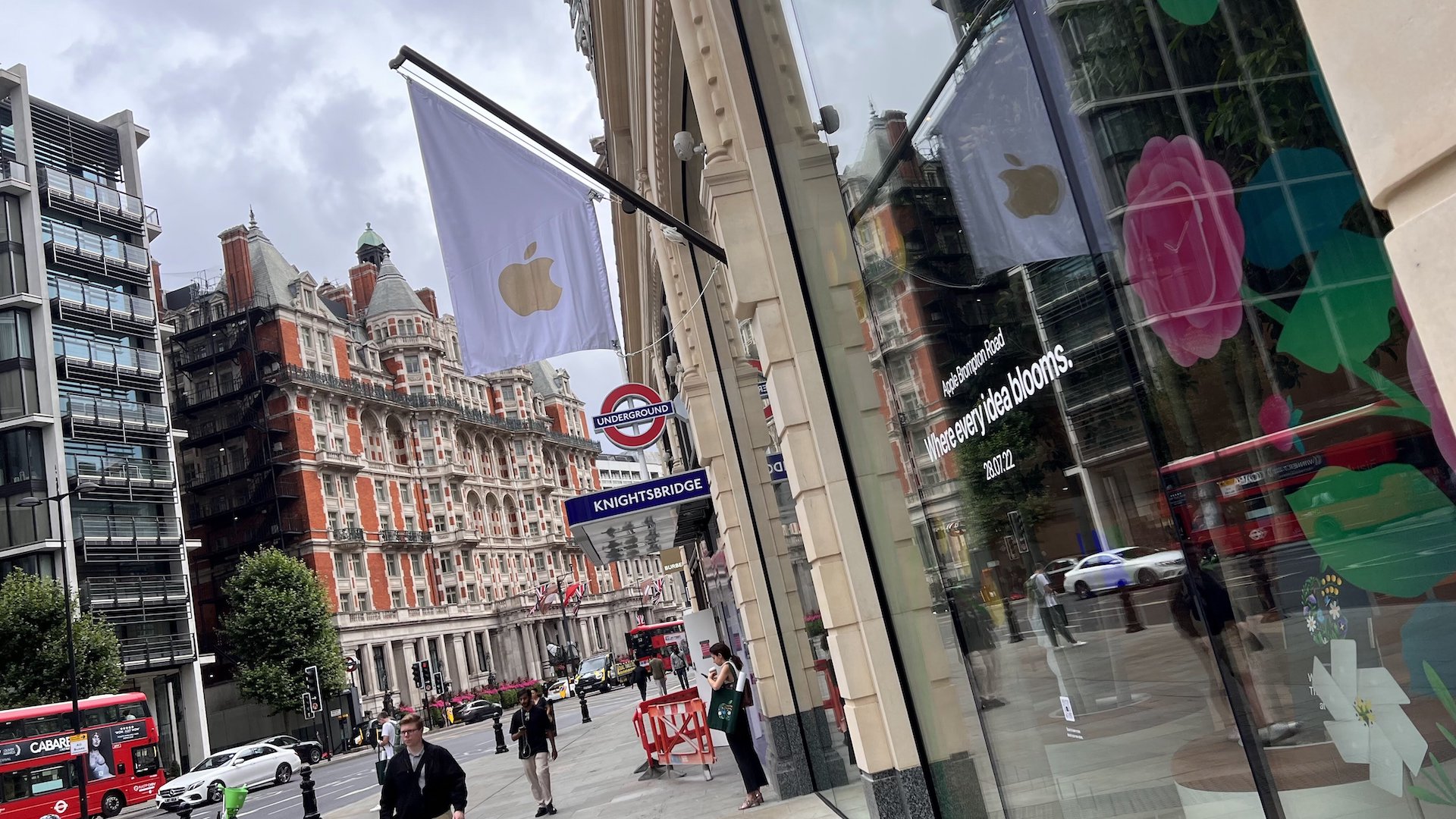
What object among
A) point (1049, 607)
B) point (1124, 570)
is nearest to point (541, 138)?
point (1049, 607)

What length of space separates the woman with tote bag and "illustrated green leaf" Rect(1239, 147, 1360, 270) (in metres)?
9.09

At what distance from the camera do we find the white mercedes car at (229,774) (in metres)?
34.5

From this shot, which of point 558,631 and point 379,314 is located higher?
point 379,314

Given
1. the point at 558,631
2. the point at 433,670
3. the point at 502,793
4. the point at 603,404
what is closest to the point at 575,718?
the point at 502,793

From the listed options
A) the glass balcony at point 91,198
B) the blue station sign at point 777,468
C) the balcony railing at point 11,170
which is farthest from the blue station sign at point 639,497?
the glass balcony at point 91,198

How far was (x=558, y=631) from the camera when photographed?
92500 mm

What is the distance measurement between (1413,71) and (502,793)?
1980 centimetres

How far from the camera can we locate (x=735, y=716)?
35.4 ft

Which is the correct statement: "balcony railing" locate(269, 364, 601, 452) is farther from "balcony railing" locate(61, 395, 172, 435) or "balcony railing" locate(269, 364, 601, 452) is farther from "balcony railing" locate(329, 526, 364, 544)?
"balcony railing" locate(61, 395, 172, 435)

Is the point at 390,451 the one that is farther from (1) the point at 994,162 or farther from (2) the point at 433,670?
(1) the point at 994,162

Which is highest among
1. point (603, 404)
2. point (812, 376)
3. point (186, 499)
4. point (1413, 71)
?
point (186, 499)

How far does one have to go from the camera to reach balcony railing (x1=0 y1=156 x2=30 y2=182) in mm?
52312

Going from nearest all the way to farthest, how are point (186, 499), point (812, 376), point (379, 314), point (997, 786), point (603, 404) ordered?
point (997, 786)
point (812, 376)
point (603, 404)
point (186, 499)
point (379, 314)

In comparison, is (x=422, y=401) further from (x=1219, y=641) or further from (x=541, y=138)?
(x=1219, y=641)
